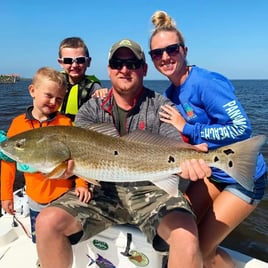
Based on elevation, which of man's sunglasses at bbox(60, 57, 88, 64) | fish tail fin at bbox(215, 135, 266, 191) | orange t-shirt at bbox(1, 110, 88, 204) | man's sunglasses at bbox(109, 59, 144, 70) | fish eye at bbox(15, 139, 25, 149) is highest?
man's sunglasses at bbox(109, 59, 144, 70)

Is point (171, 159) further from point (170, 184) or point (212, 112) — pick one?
point (212, 112)

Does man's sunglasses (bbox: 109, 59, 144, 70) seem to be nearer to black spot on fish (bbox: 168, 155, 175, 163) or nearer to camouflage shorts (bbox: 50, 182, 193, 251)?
black spot on fish (bbox: 168, 155, 175, 163)

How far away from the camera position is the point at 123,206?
12.0 feet

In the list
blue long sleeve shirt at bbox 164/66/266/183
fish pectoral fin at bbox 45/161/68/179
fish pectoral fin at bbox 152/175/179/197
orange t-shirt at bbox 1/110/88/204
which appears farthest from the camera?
orange t-shirt at bbox 1/110/88/204

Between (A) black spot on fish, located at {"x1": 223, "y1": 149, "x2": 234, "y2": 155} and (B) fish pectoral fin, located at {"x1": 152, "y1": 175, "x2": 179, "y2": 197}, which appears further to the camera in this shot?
(B) fish pectoral fin, located at {"x1": 152, "y1": 175, "x2": 179, "y2": 197}

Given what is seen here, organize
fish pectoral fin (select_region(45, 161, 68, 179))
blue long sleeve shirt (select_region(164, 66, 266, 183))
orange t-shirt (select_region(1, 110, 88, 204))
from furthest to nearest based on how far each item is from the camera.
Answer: orange t-shirt (select_region(1, 110, 88, 204)) → blue long sleeve shirt (select_region(164, 66, 266, 183)) → fish pectoral fin (select_region(45, 161, 68, 179))

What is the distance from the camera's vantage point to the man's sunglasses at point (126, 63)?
3742 mm

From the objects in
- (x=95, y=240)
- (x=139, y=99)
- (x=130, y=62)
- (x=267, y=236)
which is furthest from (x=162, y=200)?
(x=267, y=236)

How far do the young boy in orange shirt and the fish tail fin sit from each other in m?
1.63

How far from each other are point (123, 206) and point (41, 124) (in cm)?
132

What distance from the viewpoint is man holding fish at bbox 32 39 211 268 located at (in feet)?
10.2

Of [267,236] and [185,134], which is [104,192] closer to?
[185,134]

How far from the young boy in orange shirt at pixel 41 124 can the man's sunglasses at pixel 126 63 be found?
0.67 m

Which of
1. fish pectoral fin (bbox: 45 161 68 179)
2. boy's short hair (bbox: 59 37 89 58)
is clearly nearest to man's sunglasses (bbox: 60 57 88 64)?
boy's short hair (bbox: 59 37 89 58)
